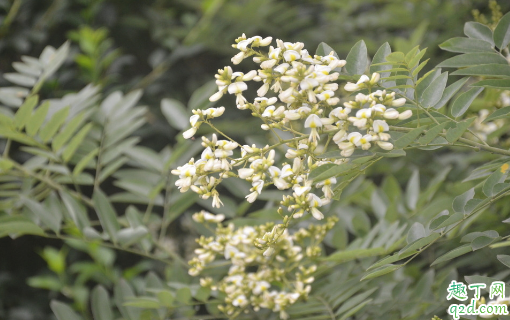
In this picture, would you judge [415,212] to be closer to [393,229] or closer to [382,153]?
[393,229]

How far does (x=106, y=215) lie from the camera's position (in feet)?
3.58

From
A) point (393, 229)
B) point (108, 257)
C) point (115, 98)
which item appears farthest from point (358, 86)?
point (108, 257)

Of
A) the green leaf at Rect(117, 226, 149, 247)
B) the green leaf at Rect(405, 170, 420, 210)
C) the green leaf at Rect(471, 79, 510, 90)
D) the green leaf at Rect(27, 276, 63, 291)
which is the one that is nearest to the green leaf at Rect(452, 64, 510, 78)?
the green leaf at Rect(471, 79, 510, 90)

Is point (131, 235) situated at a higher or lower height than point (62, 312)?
higher

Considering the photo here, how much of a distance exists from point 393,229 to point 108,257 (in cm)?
117

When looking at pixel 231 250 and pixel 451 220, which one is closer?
pixel 451 220

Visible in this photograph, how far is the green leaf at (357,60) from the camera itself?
30.8 inches

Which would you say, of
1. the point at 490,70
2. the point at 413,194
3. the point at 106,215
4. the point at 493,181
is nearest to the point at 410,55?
the point at 490,70

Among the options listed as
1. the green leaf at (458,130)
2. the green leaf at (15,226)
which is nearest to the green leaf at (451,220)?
the green leaf at (458,130)

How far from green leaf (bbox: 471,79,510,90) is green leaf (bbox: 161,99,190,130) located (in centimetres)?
78

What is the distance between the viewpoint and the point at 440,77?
0.74 metres

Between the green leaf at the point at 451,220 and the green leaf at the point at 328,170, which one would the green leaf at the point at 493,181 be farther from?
the green leaf at the point at 328,170

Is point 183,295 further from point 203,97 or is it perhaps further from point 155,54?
point 155,54

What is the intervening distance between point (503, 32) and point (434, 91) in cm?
17
